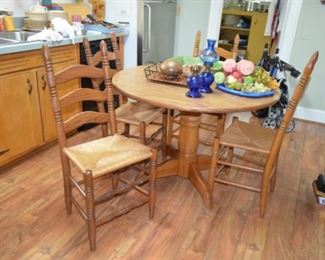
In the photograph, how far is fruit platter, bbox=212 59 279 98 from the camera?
170cm

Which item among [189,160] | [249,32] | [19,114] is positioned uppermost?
[249,32]

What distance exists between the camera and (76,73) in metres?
1.60

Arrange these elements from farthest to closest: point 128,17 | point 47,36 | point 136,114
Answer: point 128,17 < point 47,36 < point 136,114

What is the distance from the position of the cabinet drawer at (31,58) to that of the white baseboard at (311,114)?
274 centimetres

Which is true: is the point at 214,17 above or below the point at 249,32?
above

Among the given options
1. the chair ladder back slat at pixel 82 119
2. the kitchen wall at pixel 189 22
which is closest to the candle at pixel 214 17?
the kitchen wall at pixel 189 22

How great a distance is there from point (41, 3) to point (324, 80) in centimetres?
320

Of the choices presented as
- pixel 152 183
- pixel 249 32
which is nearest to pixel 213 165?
pixel 152 183

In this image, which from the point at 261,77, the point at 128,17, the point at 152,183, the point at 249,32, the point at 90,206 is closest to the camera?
the point at 90,206

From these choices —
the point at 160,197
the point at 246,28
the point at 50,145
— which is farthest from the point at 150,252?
the point at 246,28

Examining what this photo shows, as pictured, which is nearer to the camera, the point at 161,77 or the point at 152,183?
the point at 152,183

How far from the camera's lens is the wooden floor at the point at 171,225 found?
1.59 metres

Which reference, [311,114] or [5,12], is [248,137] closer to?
[311,114]

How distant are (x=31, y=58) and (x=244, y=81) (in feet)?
5.20
